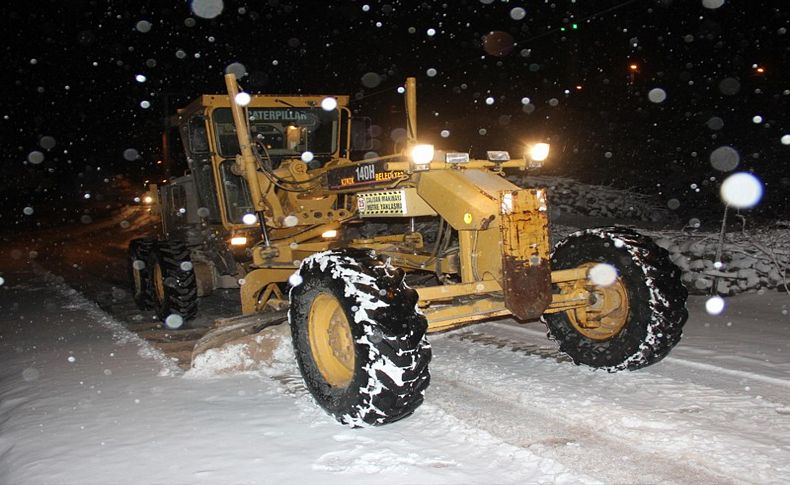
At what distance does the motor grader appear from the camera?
4.17 meters

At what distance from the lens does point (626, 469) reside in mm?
3668

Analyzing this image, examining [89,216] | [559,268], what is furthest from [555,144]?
[89,216]

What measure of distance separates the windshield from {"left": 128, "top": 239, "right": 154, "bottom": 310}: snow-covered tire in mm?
2340

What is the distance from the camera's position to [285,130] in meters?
8.18

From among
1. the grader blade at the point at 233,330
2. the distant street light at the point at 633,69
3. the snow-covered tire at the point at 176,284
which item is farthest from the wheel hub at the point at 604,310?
the distant street light at the point at 633,69

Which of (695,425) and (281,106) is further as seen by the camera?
(281,106)

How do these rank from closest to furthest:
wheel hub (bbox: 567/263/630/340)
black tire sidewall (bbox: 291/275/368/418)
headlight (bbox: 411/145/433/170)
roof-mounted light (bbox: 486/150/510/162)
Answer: black tire sidewall (bbox: 291/275/368/418), headlight (bbox: 411/145/433/170), roof-mounted light (bbox: 486/150/510/162), wheel hub (bbox: 567/263/630/340)

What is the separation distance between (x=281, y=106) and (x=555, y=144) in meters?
17.7

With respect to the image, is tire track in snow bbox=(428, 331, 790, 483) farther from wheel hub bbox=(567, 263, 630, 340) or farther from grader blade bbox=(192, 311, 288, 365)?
grader blade bbox=(192, 311, 288, 365)

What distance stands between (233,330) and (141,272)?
385 cm

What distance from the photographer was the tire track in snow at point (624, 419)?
3.69 m

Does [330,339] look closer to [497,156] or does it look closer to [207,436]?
[207,436]

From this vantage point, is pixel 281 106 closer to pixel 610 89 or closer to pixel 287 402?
pixel 287 402

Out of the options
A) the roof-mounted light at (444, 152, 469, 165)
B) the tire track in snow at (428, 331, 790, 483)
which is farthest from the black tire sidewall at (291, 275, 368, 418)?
the roof-mounted light at (444, 152, 469, 165)
